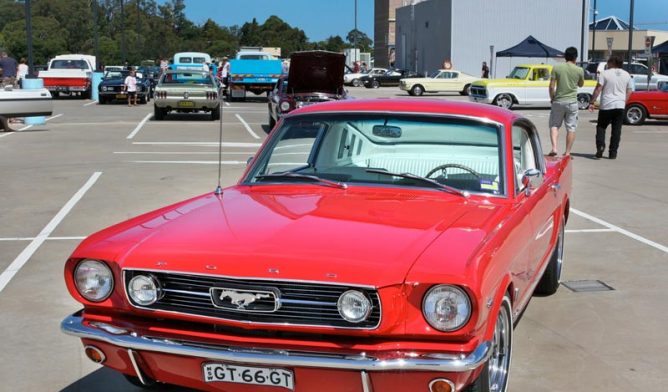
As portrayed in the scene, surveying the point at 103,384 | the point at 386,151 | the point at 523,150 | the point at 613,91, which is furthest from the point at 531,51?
the point at 103,384

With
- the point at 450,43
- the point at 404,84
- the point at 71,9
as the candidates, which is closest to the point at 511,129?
the point at 404,84

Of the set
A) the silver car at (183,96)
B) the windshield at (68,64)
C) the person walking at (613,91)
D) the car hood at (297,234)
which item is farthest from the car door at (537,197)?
the windshield at (68,64)

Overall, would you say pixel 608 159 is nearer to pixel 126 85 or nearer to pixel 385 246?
pixel 385 246

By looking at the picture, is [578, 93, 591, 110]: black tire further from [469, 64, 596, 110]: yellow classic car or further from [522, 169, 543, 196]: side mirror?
[522, 169, 543, 196]: side mirror

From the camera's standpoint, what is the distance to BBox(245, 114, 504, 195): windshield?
4.95 metres

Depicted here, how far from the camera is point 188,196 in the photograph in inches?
426

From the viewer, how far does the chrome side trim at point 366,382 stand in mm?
3338

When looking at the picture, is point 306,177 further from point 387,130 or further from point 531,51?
point 531,51

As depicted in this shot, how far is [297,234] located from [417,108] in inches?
66.8

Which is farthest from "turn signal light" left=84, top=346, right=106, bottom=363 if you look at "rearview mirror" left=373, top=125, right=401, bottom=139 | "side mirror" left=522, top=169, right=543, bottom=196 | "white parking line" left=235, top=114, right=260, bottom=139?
"white parking line" left=235, top=114, right=260, bottom=139

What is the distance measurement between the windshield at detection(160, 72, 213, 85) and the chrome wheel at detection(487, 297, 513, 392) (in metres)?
21.0

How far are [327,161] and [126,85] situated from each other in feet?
93.1

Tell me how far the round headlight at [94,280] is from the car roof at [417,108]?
198 cm

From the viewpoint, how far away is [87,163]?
564 inches
